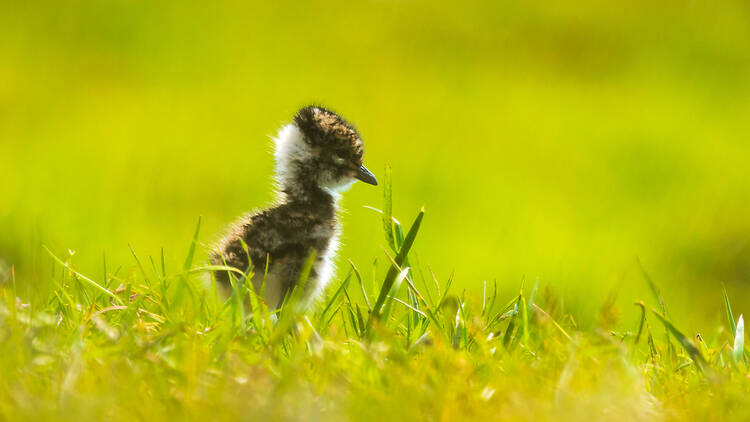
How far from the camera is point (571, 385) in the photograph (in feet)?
10.1

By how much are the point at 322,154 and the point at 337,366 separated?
6.74 ft

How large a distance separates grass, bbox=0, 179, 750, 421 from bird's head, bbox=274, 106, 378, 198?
1.19 metres

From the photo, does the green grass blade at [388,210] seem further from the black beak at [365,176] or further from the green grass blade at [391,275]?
the black beak at [365,176]

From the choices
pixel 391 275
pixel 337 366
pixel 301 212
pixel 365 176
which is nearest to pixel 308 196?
pixel 301 212

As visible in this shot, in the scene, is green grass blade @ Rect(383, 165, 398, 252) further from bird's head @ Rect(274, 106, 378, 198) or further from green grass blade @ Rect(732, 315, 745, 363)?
green grass blade @ Rect(732, 315, 745, 363)

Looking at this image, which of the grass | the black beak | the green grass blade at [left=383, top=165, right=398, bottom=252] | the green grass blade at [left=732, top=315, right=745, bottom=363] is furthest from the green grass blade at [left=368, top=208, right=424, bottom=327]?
the green grass blade at [left=732, top=315, right=745, bottom=363]

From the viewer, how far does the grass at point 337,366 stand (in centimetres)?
273

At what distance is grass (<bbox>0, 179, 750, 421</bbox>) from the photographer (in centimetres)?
273

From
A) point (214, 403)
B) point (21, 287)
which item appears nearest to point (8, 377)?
point (214, 403)

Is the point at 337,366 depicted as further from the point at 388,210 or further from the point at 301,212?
the point at 301,212

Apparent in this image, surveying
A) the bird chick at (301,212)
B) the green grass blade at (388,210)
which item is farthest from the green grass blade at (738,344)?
the bird chick at (301,212)

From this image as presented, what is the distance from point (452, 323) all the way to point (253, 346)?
0.93 m

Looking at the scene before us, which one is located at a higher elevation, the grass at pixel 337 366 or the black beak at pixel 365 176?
the black beak at pixel 365 176

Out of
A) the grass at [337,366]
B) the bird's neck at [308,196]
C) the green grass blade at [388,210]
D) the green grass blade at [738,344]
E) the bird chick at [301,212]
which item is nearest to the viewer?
the grass at [337,366]
